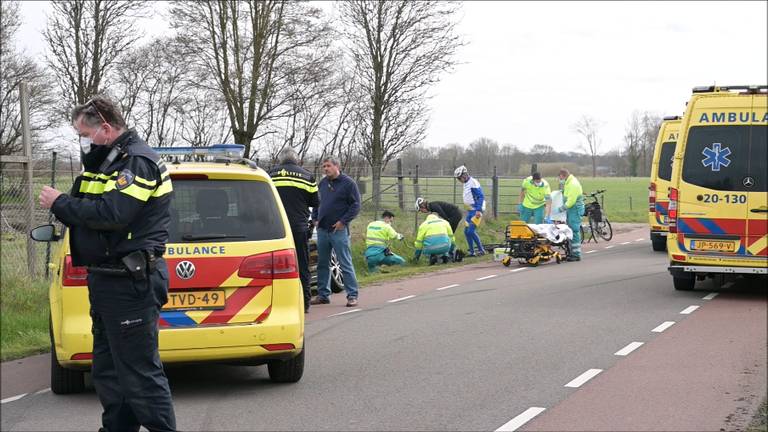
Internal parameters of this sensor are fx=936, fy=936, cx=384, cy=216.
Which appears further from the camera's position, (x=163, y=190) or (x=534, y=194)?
(x=534, y=194)

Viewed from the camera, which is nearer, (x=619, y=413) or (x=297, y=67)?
(x=619, y=413)

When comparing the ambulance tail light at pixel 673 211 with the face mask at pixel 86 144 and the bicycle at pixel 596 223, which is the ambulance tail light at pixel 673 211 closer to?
the face mask at pixel 86 144

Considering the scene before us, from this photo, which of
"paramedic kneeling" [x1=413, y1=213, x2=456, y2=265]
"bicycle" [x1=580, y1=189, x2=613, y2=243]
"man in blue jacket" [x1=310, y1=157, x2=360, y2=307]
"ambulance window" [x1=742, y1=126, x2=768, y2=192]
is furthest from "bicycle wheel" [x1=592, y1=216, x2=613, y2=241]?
"man in blue jacket" [x1=310, y1=157, x2=360, y2=307]

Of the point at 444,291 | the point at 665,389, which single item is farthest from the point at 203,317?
the point at 444,291

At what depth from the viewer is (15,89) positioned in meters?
26.7

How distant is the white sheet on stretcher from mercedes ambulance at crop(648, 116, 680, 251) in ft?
7.26

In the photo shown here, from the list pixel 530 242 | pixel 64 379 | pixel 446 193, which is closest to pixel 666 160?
pixel 530 242

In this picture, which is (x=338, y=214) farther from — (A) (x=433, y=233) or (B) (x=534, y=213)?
(B) (x=534, y=213)

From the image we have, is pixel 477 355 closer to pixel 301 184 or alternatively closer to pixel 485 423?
pixel 485 423

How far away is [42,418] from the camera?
258 inches

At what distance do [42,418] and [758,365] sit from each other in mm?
5959

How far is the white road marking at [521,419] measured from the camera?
6.21 meters

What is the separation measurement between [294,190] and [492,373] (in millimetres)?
4064

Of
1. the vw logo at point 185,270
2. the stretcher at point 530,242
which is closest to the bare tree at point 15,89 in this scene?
the stretcher at point 530,242
